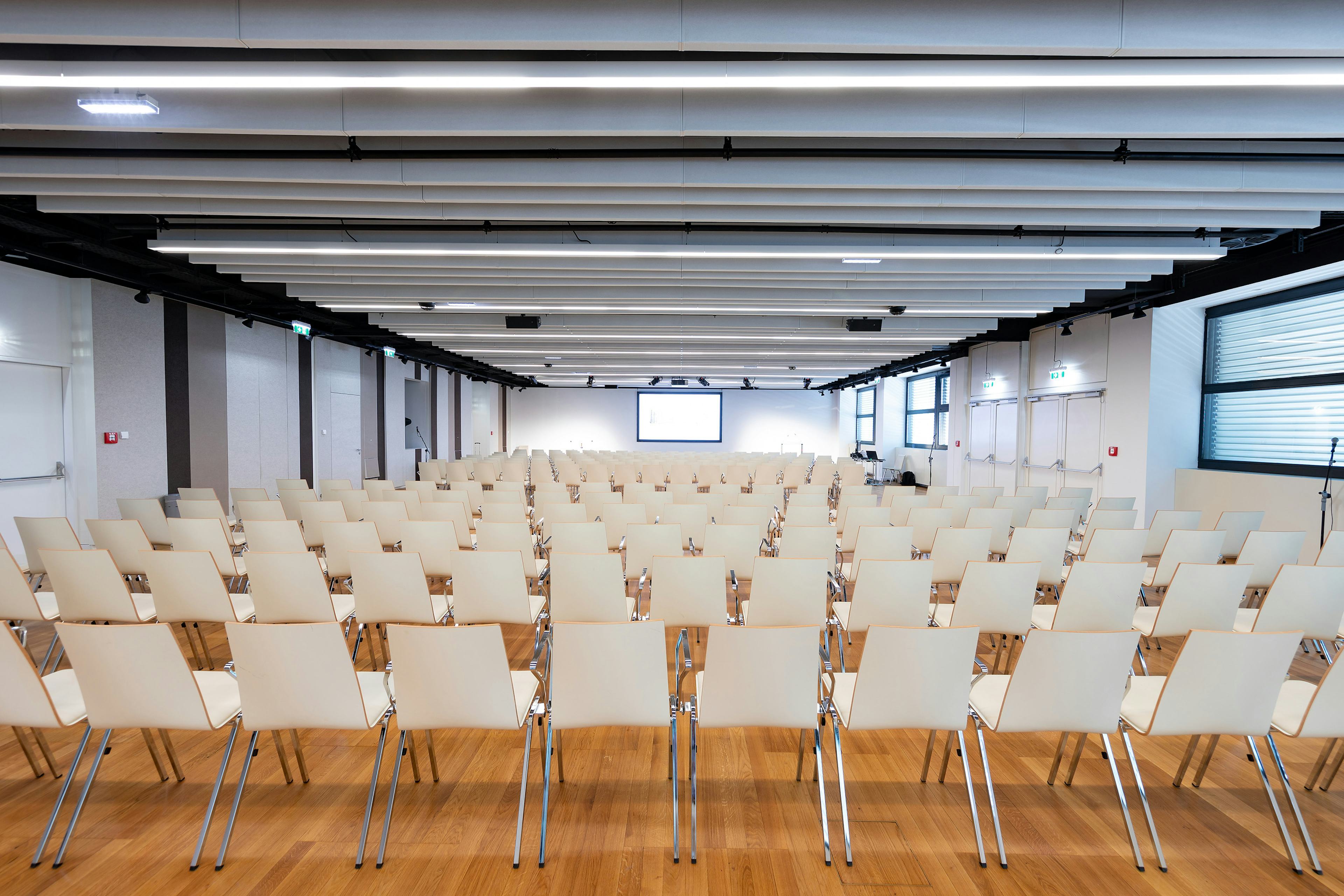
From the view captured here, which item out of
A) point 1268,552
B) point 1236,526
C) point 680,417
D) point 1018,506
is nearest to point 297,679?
point 1268,552

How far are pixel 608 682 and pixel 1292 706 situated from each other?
9.54ft

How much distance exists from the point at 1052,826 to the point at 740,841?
1306 millimetres

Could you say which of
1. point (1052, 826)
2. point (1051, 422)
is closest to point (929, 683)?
point (1052, 826)

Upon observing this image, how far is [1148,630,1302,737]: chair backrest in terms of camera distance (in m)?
2.38

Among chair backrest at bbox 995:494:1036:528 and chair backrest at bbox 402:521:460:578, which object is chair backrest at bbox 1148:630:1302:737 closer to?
chair backrest at bbox 995:494:1036:528

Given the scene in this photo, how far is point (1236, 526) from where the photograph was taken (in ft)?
18.2

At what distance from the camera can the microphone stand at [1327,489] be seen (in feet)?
20.6

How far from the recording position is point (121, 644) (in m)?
2.37

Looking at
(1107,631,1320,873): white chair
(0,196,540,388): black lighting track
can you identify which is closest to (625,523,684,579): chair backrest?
(1107,631,1320,873): white chair

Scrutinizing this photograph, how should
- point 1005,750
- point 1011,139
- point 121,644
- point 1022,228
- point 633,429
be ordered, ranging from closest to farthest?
1. point 121,644
2. point 1005,750
3. point 1011,139
4. point 1022,228
5. point 633,429

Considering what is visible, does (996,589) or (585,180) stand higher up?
(585,180)

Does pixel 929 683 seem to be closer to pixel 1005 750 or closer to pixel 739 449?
pixel 1005 750

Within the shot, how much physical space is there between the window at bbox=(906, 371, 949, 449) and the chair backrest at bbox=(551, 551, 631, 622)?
52.0ft

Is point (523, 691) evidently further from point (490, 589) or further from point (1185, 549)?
point (1185, 549)
